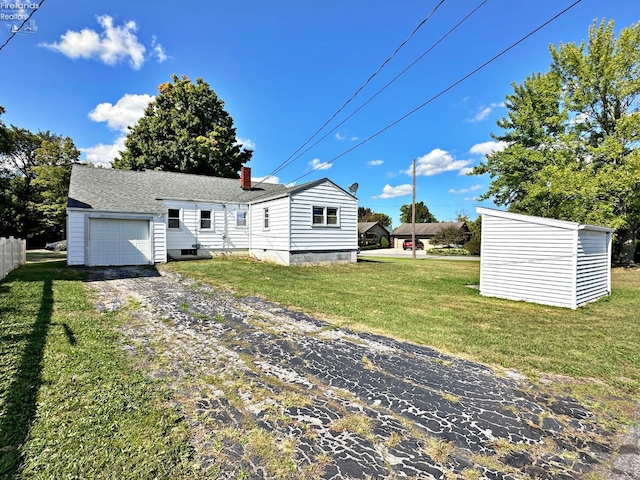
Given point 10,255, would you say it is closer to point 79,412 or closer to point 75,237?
point 75,237

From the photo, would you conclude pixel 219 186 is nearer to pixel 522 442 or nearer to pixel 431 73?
pixel 431 73

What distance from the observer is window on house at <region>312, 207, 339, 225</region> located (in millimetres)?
15297

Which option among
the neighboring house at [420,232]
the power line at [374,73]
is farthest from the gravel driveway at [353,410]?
the neighboring house at [420,232]

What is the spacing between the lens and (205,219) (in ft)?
54.8

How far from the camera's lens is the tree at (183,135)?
25859mm

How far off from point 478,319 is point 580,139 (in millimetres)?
20946

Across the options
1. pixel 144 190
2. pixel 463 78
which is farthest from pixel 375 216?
pixel 463 78

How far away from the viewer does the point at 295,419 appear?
9.43ft

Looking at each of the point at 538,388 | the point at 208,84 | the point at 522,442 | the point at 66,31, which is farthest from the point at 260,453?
the point at 208,84

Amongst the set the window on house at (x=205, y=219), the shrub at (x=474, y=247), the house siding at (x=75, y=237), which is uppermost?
the window on house at (x=205, y=219)

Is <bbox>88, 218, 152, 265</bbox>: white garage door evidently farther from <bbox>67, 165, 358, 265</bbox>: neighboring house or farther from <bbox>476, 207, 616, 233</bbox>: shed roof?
<bbox>476, 207, 616, 233</bbox>: shed roof

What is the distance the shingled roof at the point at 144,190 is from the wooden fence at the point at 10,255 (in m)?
2.49

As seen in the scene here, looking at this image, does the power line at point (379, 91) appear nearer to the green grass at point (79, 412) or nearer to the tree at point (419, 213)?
the green grass at point (79, 412)

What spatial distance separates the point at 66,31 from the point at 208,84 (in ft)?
64.9
